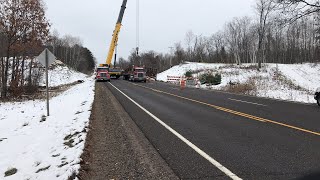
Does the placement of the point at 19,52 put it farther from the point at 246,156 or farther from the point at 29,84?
the point at 246,156

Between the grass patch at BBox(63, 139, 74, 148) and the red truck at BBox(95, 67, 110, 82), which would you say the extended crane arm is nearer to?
the red truck at BBox(95, 67, 110, 82)

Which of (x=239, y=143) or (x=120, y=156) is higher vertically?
(x=239, y=143)

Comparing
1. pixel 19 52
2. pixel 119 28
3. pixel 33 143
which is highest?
pixel 119 28

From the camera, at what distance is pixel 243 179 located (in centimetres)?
578

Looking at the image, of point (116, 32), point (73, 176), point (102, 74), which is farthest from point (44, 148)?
point (116, 32)

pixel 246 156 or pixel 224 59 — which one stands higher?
pixel 224 59

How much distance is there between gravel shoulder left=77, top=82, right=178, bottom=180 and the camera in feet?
20.9

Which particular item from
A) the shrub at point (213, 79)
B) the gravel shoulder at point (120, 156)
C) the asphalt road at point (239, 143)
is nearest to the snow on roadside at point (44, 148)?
the gravel shoulder at point (120, 156)

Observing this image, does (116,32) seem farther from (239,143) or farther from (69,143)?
(239,143)

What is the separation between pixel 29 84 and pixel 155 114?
25696mm

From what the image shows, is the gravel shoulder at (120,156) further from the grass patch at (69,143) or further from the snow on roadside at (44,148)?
the grass patch at (69,143)

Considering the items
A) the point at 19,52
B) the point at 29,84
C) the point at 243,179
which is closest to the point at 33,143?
the point at 243,179

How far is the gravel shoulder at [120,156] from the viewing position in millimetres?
6355

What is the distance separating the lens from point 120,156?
25.1ft
